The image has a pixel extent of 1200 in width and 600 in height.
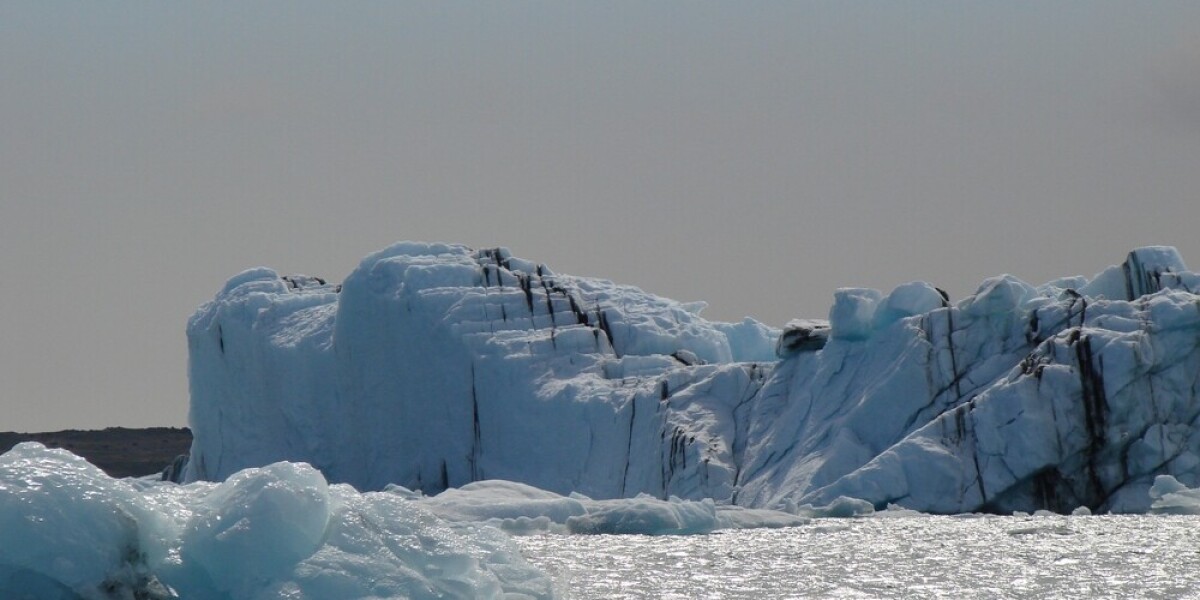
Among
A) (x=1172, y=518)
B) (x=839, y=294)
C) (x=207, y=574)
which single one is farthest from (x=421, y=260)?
(x=207, y=574)

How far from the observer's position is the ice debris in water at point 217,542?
9.98m

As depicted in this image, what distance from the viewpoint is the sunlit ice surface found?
14.8m

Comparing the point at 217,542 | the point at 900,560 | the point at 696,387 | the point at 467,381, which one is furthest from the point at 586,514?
the point at 217,542

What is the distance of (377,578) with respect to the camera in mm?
10547

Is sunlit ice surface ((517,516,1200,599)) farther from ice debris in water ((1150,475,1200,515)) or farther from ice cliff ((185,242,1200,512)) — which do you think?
ice cliff ((185,242,1200,512))

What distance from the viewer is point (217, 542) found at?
1045 cm

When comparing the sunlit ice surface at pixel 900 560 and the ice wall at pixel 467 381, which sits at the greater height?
the ice wall at pixel 467 381

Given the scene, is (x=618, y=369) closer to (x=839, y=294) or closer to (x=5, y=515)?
(x=839, y=294)

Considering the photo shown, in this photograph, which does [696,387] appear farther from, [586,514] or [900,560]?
[900,560]

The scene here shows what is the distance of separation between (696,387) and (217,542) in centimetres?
1561

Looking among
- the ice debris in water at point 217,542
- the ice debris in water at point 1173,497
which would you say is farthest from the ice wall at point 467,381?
the ice debris in water at point 217,542

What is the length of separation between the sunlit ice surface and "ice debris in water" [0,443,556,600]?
129 inches

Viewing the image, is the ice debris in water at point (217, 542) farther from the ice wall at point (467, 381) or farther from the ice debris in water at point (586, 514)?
the ice wall at point (467, 381)

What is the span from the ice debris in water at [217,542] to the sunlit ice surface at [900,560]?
129 inches
